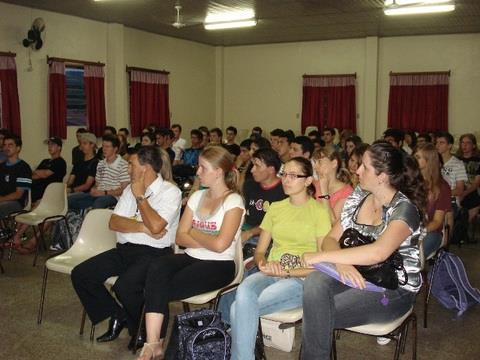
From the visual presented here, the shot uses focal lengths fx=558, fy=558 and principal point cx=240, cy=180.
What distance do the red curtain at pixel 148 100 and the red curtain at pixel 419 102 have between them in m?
4.59

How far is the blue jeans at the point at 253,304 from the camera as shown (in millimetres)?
2717

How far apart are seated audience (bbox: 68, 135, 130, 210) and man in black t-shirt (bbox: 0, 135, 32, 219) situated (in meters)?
0.47

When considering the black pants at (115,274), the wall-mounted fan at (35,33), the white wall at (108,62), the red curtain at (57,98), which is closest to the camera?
the black pants at (115,274)

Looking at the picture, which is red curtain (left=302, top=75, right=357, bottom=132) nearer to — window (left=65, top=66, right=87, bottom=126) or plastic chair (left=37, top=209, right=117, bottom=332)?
window (left=65, top=66, right=87, bottom=126)

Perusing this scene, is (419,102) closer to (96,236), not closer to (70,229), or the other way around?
(70,229)

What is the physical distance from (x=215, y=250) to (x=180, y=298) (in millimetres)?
326

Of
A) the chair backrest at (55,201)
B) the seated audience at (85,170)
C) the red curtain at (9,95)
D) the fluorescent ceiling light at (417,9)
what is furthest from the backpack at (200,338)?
the red curtain at (9,95)

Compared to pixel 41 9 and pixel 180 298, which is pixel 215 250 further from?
pixel 41 9

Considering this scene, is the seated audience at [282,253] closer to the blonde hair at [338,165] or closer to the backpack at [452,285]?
the blonde hair at [338,165]

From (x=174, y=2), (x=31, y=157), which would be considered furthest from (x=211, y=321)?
(x=31, y=157)

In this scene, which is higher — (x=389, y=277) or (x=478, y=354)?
(x=389, y=277)

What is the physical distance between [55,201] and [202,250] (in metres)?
2.77

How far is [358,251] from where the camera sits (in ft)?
8.19

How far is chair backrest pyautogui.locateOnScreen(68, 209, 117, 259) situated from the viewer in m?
3.89
